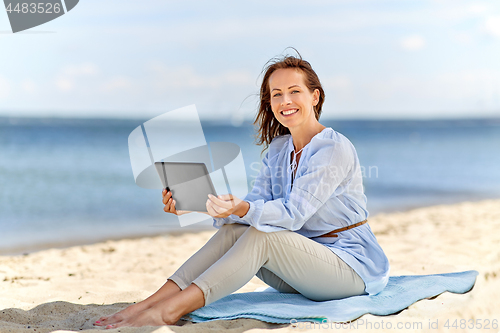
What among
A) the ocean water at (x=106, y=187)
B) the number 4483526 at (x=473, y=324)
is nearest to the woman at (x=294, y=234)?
the number 4483526 at (x=473, y=324)

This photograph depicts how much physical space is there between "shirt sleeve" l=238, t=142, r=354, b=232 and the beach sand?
51 centimetres

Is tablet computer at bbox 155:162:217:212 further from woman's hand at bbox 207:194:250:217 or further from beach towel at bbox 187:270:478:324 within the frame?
beach towel at bbox 187:270:478:324

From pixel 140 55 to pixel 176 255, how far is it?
33.0m

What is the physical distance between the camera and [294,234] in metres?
2.21

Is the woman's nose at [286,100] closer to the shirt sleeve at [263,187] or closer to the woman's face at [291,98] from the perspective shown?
the woman's face at [291,98]

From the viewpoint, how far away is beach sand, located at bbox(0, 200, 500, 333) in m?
2.19

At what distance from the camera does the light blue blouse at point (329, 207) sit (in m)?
2.16

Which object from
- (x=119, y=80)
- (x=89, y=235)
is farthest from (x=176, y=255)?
(x=119, y=80)

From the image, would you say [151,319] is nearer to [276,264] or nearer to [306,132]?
[276,264]

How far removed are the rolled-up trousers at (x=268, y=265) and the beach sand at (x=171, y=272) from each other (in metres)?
0.21

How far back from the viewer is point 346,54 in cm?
3300

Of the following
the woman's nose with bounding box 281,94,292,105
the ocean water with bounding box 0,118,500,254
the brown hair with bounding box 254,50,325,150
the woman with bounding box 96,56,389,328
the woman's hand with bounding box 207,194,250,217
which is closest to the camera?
the woman's hand with bounding box 207,194,250,217

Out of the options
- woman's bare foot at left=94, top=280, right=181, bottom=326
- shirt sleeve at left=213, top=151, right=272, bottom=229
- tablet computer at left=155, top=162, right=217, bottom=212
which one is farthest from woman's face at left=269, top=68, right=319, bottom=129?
woman's bare foot at left=94, top=280, right=181, bottom=326

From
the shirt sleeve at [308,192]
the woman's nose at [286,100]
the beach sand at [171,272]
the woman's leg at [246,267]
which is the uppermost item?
the woman's nose at [286,100]
